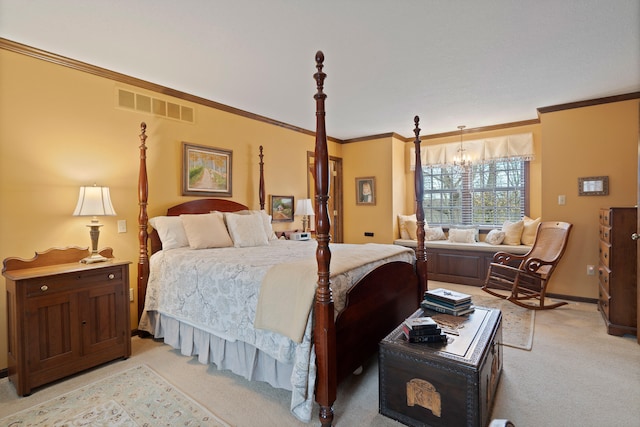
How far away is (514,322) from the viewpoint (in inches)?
132

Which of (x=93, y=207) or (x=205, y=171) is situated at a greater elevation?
(x=205, y=171)

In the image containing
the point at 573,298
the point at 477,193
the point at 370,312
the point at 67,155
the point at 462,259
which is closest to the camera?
the point at 370,312

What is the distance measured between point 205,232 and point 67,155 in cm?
133

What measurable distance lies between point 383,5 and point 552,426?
2.76m

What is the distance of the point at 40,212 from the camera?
2582 mm

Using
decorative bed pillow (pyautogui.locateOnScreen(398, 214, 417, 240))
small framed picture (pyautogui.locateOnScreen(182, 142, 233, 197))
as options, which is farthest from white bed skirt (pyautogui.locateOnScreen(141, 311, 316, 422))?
decorative bed pillow (pyautogui.locateOnScreen(398, 214, 417, 240))

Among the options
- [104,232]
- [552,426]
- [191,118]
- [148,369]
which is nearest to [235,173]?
[191,118]

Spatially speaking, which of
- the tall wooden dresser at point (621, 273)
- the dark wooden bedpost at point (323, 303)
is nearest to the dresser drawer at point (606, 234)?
the tall wooden dresser at point (621, 273)

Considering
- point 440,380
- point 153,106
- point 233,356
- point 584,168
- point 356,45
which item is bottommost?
point 233,356

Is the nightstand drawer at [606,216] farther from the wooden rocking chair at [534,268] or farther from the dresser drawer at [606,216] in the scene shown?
the wooden rocking chair at [534,268]

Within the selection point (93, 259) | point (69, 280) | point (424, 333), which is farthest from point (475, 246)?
point (69, 280)

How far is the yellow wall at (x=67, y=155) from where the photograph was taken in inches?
96.7

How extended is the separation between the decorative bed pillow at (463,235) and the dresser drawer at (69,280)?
475 cm

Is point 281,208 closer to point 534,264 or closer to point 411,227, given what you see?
point 411,227
